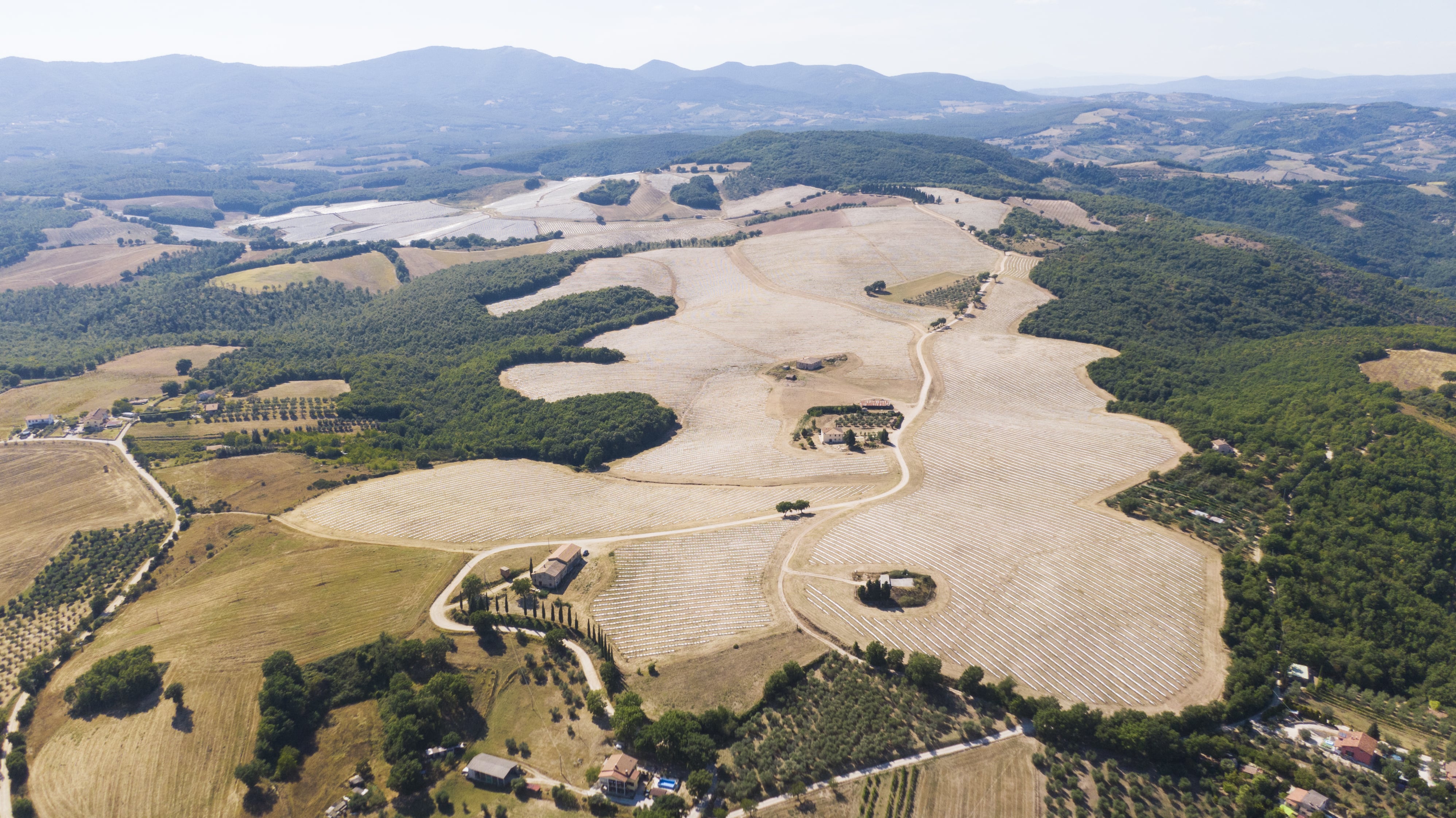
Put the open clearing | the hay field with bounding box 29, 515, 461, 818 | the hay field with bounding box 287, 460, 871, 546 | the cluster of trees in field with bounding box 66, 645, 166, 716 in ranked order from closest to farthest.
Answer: the hay field with bounding box 29, 515, 461, 818
the cluster of trees in field with bounding box 66, 645, 166, 716
the hay field with bounding box 287, 460, 871, 546
the open clearing

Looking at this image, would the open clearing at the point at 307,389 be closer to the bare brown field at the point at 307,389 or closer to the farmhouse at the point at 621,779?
the bare brown field at the point at 307,389

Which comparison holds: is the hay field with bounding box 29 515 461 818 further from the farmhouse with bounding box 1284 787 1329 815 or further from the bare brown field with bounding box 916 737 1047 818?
the farmhouse with bounding box 1284 787 1329 815

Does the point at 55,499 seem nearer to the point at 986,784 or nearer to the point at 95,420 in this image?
the point at 95,420

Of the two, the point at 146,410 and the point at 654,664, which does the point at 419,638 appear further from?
the point at 146,410

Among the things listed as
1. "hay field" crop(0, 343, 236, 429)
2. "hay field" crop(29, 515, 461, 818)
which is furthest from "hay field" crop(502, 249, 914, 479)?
"hay field" crop(0, 343, 236, 429)

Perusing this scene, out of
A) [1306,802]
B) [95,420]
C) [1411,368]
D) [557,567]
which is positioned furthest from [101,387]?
[1411,368]
